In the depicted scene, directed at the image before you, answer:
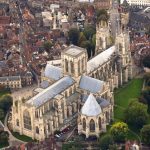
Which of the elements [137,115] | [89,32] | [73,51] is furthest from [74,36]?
[137,115]

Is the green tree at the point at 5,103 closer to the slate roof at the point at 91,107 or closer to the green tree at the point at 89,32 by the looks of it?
the slate roof at the point at 91,107

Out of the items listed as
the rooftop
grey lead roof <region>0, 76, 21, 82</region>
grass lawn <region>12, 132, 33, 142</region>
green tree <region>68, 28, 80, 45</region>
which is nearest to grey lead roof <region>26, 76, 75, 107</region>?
the rooftop

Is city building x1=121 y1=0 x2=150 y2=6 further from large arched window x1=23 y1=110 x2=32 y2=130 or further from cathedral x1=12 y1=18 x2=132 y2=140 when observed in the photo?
large arched window x1=23 y1=110 x2=32 y2=130

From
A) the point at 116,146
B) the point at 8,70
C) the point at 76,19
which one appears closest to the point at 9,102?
the point at 8,70

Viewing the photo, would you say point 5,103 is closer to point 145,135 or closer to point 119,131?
point 119,131

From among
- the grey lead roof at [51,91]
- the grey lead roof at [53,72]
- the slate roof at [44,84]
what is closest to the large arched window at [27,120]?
the grey lead roof at [51,91]

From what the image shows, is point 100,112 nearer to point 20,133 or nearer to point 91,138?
point 91,138

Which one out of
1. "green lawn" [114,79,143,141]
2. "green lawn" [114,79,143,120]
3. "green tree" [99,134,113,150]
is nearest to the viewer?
"green tree" [99,134,113,150]
